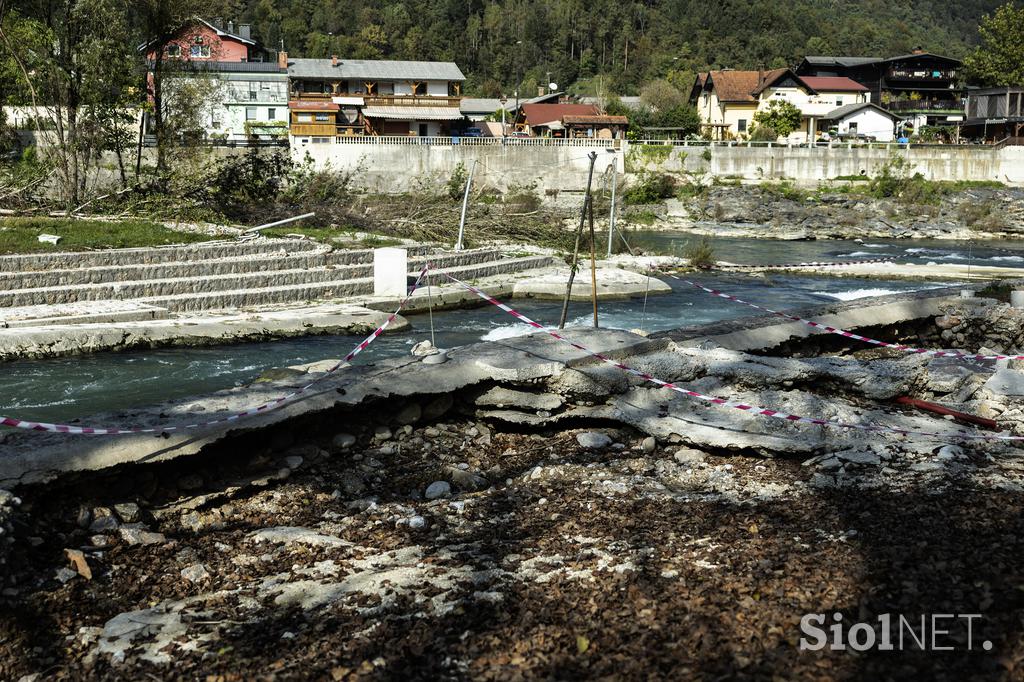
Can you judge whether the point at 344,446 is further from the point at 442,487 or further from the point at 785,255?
the point at 785,255

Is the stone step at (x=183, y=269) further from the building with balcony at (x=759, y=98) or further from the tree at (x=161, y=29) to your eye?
the building with balcony at (x=759, y=98)

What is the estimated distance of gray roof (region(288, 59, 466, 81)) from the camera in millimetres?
63656

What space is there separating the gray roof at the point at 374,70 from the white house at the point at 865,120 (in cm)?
2533

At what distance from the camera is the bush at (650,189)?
153ft

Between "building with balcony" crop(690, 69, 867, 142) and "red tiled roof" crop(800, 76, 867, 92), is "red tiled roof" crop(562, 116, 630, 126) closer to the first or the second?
"building with balcony" crop(690, 69, 867, 142)

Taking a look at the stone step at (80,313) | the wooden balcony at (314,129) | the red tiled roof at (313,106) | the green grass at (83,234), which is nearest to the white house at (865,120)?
the red tiled roof at (313,106)

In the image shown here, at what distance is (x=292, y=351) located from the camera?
→ 15.2 meters

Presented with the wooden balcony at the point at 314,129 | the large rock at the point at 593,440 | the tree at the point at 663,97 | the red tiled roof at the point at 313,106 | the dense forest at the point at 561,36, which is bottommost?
the large rock at the point at 593,440

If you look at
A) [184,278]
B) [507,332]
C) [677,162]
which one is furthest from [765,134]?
[184,278]

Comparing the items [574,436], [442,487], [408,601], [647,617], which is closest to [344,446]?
[442,487]

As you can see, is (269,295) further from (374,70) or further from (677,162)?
(374,70)

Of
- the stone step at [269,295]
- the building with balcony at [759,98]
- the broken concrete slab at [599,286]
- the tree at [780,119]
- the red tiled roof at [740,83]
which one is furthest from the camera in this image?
the red tiled roof at [740,83]

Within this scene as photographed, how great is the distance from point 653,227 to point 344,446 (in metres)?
35.2

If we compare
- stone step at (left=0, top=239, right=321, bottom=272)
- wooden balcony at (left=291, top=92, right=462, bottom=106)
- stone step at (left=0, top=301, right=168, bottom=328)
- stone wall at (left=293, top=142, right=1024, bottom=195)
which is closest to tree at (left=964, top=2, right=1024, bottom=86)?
stone wall at (left=293, top=142, right=1024, bottom=195)
